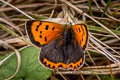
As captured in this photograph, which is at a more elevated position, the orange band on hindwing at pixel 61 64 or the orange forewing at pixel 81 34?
the orange forewing at pixel 81 34

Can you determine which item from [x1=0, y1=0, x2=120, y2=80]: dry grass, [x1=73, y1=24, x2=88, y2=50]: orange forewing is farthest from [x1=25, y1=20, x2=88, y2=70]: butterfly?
[x1=0, y1=0, x2=120, y2=80]: dry grass

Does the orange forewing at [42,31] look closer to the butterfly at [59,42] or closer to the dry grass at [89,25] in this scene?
the butterfly at [59,42]

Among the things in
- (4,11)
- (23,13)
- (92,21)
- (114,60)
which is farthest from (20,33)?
(114,60)

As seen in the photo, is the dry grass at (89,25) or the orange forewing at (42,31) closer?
→ the orange forewing at (42,31)

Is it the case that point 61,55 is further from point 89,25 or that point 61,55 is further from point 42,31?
point 89,25

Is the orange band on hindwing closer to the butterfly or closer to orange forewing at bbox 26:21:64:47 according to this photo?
the butterfly

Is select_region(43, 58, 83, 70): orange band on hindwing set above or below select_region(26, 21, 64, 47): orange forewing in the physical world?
below

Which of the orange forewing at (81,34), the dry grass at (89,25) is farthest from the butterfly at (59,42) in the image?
the dry grass at (89,25)
